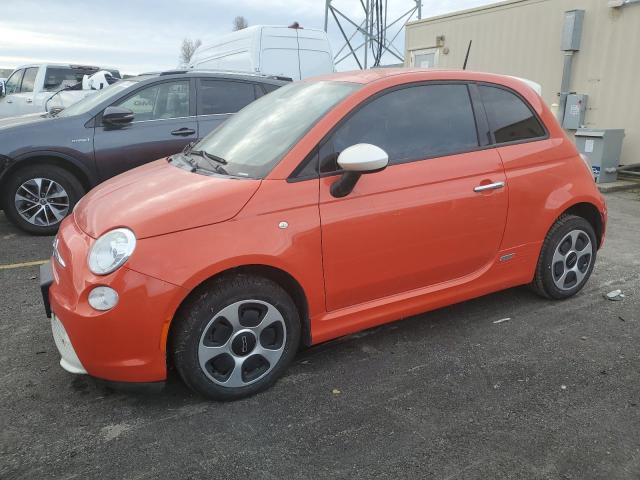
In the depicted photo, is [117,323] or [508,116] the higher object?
[508,116]

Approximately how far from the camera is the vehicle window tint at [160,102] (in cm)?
Answer: 580

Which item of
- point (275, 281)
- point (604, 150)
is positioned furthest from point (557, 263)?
point (604, 150)

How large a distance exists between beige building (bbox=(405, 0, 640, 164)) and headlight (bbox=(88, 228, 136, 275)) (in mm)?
9184

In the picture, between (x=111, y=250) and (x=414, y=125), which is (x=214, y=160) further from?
(x=414, y=125)

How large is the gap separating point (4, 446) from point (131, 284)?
913 millimetres

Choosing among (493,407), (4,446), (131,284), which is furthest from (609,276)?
(4,446)

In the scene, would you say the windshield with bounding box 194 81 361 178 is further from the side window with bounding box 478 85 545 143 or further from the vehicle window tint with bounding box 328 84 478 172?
the side window with bounding box 478 85 545 143

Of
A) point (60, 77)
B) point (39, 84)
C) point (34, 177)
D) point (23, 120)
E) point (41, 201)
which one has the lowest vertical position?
point (41, 201)

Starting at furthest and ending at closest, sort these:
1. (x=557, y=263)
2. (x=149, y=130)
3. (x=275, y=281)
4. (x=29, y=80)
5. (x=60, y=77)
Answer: (x=29, y=80), (x=60, y=77), (x=149, y=130), (x=557, y=263), (x=275, y=281)

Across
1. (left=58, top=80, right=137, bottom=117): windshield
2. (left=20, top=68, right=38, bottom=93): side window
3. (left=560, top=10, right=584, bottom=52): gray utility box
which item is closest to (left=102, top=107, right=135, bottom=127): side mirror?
(left=58, top=80, right=137, bottom=117): windshield

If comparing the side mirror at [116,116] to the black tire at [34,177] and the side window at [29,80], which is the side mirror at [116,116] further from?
the side window at [29,80]

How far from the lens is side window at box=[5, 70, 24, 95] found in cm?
1190

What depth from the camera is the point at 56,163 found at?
558 centimetres

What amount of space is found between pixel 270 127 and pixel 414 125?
85 centimetres
